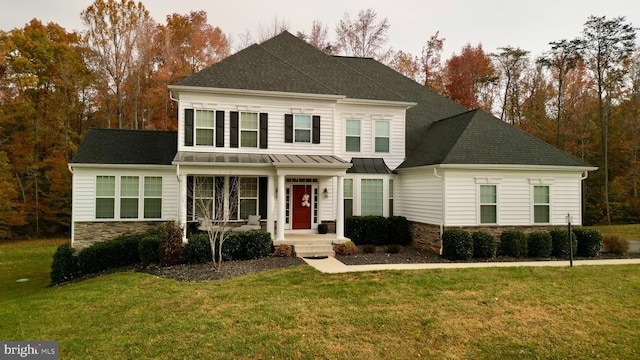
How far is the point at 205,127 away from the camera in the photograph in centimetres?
1514

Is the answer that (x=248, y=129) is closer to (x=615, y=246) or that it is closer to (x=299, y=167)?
(x=299, y=167)

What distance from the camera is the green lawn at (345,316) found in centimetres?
629

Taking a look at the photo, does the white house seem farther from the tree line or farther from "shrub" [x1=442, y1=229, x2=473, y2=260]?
the tree line

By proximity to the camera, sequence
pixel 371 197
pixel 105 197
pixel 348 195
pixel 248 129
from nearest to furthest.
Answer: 1. pixel 105 197
2. pixel 248 129
3. pixel 348 195
4. pixel 371 197

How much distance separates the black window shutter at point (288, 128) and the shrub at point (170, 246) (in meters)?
5.87

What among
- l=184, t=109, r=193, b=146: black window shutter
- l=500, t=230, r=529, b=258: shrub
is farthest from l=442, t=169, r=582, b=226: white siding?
l=184, t=109, r=193, b=146: black window shutter

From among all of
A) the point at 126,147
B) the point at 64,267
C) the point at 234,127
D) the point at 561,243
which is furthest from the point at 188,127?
the point at 561,243

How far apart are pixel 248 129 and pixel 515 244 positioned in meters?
11.0

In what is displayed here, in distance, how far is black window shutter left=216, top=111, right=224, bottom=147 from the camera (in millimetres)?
15203

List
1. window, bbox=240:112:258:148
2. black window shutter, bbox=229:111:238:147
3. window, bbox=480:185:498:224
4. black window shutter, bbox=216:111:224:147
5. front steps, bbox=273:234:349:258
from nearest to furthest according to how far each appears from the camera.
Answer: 1. front steps, bbox=273:234:349:258
2. window, bbox=480:185:498:224
3. black window shutter, bbox=216:111:224:147
4. black window shutter, bbox=229:111:238:147
5. window, bbox=240:112:258:148

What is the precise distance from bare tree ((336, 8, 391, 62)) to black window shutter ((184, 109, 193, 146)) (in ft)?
66.0

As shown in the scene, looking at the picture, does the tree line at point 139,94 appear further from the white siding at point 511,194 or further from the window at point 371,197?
the window at point 371,197

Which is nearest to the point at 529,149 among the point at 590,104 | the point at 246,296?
the point at 246,296

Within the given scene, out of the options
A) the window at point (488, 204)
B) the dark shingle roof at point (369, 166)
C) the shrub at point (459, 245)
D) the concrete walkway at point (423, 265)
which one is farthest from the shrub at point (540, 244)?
the dark shingle roof at point (369, 166)
